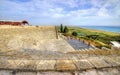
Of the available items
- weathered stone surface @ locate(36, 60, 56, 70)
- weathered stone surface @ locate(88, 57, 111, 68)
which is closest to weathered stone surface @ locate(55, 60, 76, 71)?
weathered stone surface @ locate(36, 60, 56, 70)

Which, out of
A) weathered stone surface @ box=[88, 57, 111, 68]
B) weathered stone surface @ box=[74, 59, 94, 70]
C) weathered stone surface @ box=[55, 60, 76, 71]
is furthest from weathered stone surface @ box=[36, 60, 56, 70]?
weathered stone surface @ box=[88, 57, 111, 68]

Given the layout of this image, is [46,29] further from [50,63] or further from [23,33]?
[50,63]

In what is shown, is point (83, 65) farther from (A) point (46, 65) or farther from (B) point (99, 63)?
(A) point (46, 65)

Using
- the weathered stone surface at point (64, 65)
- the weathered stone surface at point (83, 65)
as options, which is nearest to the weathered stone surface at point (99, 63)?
the weathered stone surface at point (83, 65)

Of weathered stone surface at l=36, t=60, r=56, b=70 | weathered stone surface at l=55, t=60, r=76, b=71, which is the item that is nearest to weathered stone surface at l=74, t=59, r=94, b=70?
weathered stone surface at l=55, t=60, r=76, b=71

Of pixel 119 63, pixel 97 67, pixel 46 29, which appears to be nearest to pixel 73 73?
pixel 97 67

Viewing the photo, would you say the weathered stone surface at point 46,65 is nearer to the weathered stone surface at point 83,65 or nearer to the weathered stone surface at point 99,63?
the weathered stone surface at point 83,65

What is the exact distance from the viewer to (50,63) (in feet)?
6.85

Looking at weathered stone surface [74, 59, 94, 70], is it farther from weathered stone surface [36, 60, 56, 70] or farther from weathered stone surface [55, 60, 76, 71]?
weathered stone surface [36, 60, 56, 70]

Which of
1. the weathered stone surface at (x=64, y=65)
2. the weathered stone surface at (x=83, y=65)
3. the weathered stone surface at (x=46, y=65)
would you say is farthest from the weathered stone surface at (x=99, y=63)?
the weathered stone surface at (x=46, y=65)

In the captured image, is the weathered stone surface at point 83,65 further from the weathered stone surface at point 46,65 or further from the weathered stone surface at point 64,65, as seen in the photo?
the weathered stone surface at point 46,65

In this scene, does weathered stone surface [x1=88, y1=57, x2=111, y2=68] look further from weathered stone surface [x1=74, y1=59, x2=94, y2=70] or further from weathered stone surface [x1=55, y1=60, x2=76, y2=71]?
weathered stone surface [x1=55, y1=60, x2=76, y2=71]

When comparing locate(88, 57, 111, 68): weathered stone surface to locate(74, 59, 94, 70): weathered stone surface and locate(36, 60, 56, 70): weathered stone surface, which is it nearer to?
locate(74, 59, 94, 70): weathered stone surface

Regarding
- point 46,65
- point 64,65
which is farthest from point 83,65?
point 46,65
